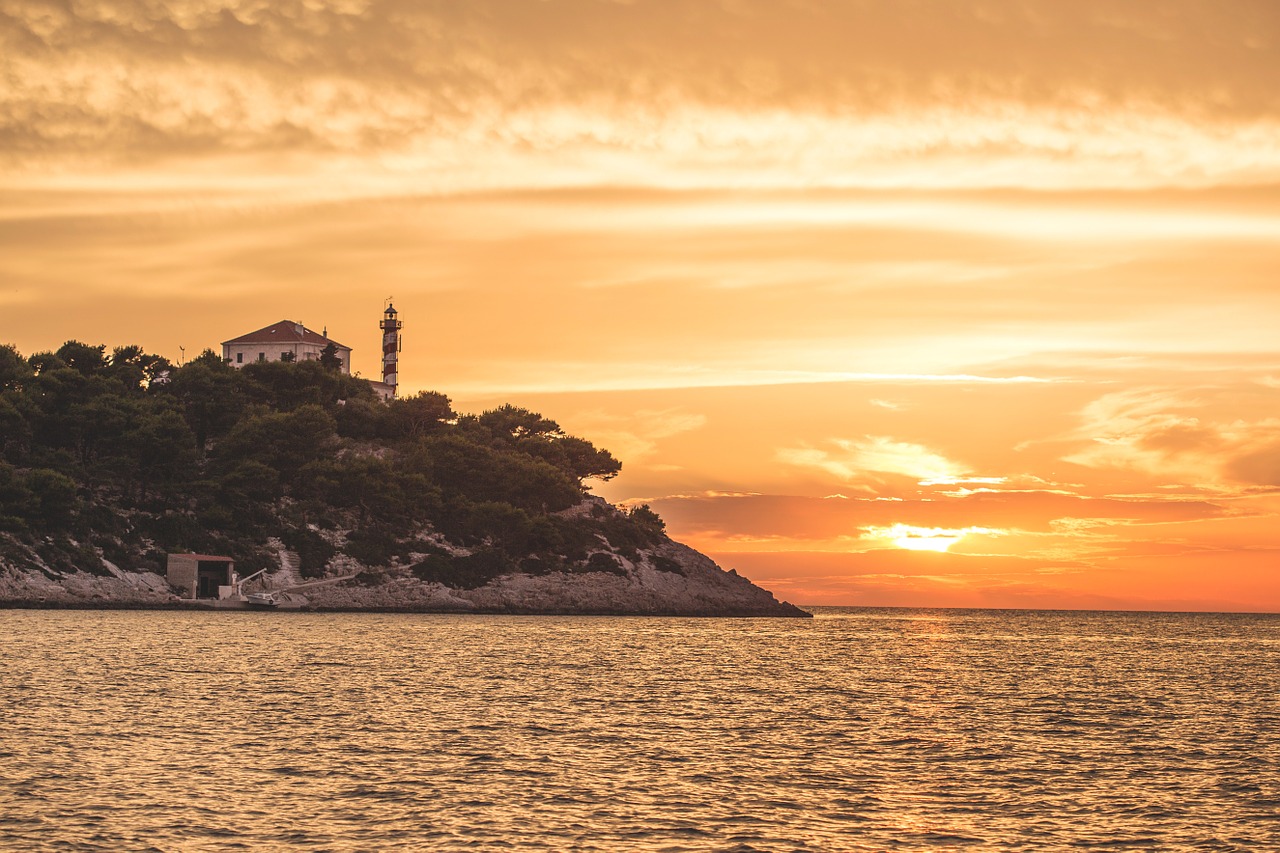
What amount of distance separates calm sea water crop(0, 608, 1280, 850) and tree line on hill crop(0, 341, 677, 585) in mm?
72026

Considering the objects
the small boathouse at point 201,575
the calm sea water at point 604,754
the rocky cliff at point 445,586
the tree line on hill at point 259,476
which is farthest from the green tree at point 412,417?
the calm sea water at point 604,754

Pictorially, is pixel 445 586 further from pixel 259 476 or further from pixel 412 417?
pixel 412 417

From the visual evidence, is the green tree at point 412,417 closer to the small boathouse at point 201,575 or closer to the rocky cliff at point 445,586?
the rocky cliff at point 445,586

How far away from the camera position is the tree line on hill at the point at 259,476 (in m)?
146

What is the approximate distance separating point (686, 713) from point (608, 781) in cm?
1687

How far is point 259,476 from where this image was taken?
517 feet

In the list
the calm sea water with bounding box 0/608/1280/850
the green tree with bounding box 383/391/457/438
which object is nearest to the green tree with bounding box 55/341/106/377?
the green tree with bounding box 383/391/457/438

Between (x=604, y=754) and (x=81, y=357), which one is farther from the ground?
(x=81, y=357)

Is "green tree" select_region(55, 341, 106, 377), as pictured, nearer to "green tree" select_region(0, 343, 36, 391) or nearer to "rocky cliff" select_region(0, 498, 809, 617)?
"green tree" select_region(0, 343, 36, 391)

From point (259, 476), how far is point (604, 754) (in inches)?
5115

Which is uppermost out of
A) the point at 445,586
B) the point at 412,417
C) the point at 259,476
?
the point at 412,417

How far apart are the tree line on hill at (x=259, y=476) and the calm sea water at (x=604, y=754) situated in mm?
72026

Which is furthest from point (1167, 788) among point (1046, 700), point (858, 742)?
point (1046, 700)

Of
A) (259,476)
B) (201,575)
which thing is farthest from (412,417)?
(201,575)
